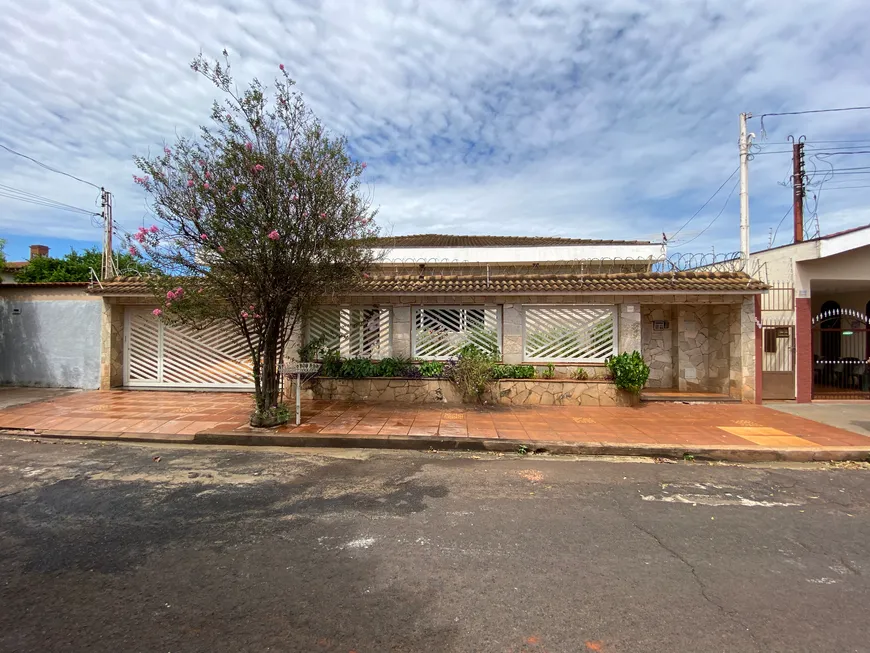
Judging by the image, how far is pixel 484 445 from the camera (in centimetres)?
663

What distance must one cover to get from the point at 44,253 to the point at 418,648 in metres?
31.1

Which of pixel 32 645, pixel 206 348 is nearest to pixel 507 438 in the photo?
pixel 32 645

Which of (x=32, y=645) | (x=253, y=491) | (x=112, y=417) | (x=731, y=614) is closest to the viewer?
(x=32, y=645)

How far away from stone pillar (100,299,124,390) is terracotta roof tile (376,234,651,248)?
1059cm

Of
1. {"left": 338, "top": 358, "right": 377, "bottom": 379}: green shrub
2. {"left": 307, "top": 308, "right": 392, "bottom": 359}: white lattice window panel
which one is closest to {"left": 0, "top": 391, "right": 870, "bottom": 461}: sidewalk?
{"left": 338, "top": 358, "right": 377, "bottom": 379}: green shrub

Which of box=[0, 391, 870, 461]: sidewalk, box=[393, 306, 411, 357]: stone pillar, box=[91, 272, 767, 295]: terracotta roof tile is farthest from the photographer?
box=[393, 306, 411, 357]: stone pillar

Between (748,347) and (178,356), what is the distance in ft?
45.4

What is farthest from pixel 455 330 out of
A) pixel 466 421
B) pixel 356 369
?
pixel 466 421

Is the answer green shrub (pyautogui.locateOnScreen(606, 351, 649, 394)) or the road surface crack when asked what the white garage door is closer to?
green shrub (pyautogui.locateOnScreen(606, 351, 649, 394))

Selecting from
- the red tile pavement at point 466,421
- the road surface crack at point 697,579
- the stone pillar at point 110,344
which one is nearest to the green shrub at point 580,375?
the red tile pavement at point 466,421

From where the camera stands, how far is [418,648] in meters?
2.35

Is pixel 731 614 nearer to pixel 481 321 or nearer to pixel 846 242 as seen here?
pixel 481 321

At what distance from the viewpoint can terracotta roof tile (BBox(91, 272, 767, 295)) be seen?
32.2 ft

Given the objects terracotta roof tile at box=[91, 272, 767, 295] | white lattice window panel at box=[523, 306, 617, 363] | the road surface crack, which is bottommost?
the road surface crack
